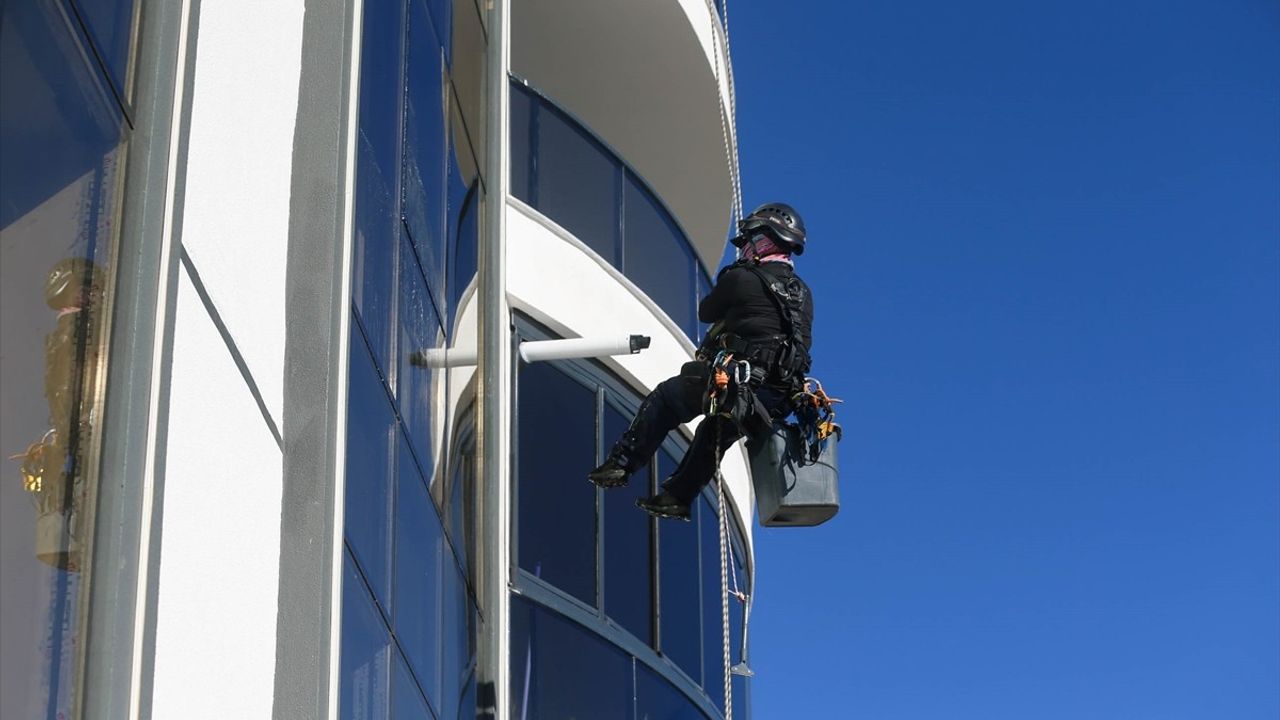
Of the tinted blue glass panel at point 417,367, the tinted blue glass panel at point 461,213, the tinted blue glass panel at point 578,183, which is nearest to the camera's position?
the tinted blue glass panel at point 417,367

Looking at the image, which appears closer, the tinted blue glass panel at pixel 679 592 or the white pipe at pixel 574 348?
the white pipe at pixel 574 348

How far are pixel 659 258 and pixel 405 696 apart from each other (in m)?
7.55

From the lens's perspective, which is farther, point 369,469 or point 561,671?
point 561,671

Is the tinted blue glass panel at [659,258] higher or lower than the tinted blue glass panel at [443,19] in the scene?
higher

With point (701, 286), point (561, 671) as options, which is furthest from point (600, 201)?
point (561, 671)

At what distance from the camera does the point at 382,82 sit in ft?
19.4

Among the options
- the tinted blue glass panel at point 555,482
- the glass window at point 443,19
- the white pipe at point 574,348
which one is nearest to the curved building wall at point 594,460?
the tinted blue glass panel at point 555,482

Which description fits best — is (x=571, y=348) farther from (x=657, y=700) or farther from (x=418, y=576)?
(x=418, y=576)

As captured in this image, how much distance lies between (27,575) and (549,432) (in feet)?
26.9

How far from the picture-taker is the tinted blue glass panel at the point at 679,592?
482 inches

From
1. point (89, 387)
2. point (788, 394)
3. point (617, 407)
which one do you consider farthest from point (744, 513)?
point (89, 387)

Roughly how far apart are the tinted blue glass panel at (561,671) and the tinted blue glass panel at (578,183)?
2.89m

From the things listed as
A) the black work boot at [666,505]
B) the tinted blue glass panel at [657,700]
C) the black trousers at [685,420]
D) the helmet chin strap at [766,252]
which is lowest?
the tinted blue glass panel at [657,700]

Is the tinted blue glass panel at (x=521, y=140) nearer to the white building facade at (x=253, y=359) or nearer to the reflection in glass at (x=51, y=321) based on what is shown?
the white building facade at (x=253, y=359)
